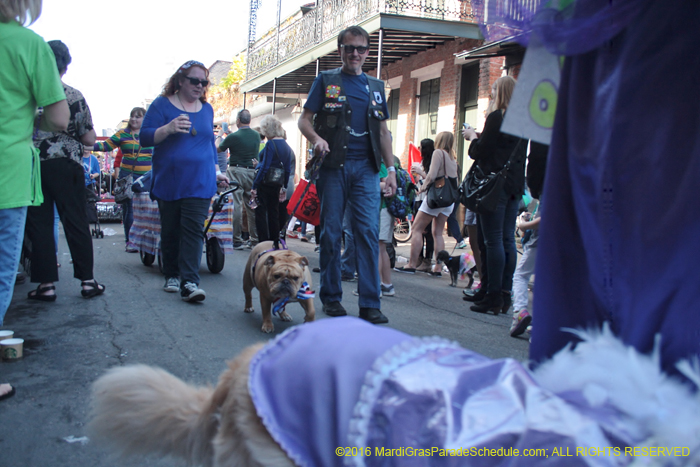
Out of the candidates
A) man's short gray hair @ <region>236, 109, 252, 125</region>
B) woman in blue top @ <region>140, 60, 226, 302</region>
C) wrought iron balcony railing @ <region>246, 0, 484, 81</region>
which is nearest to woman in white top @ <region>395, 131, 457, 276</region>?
wrought iron balcony railing @ <region>246, 0, 484, 81</region>

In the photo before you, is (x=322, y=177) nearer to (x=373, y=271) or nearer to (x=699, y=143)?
(x=373, y=271)

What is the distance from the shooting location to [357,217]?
459 cm

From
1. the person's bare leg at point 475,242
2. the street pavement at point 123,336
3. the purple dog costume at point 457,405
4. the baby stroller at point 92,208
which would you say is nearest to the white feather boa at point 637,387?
the purple dog costume at point 457,405

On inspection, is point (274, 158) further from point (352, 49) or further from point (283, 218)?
point (352, 49)

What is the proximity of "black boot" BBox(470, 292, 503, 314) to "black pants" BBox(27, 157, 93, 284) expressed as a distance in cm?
356

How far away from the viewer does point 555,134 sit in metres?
1.29

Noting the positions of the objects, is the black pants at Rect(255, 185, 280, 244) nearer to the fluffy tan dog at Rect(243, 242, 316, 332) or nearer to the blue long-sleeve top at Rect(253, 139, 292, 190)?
the blue long-sleeve top at Rect(253, 139, 292, 190)

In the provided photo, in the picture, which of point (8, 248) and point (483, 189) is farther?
point (483, 189)

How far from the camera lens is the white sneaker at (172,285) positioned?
5562 mm

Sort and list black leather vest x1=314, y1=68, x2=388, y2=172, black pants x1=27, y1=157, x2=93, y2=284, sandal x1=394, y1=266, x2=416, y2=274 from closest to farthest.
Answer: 1. black pants x1=27, y1=157, x2=93, y2=284
2. black leather vest x1=314, y1=68, x2=388, y2=172
3. sandal x1=394, y1=266, x2=416, y2=274

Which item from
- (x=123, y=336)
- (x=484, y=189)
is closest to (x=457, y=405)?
(x=123, y=336)

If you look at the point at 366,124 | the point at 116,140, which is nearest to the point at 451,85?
the point at 116,140

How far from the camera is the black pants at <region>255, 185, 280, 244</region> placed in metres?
8.36

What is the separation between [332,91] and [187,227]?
1.73 meters
